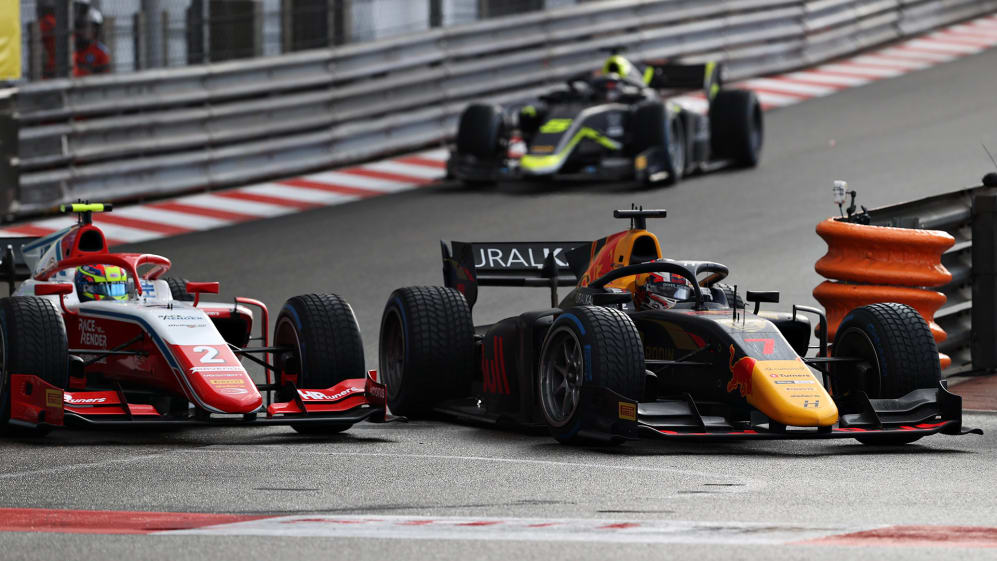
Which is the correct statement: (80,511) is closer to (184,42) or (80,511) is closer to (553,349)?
(553,349)

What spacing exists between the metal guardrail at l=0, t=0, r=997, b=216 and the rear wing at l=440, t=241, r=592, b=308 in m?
8.11

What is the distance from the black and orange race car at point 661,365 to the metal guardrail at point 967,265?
2.33 metres

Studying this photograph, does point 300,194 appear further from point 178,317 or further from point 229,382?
point 229,382

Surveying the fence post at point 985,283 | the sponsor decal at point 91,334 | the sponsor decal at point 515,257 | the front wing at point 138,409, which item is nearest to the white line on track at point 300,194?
the sponsor decal at point 515,257

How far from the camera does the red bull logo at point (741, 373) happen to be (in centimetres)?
932

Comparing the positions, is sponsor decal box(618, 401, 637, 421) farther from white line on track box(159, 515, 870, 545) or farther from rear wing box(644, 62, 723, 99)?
rear wing box(644, 62, 723, 99)

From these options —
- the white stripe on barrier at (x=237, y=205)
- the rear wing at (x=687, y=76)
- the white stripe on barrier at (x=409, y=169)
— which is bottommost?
the white stripe on barrier at (x=237, y=205)

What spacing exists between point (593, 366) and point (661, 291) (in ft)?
4.02

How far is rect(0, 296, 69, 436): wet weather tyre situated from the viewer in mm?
9797

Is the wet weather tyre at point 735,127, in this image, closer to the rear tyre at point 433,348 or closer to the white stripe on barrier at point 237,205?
the white stripe on barrier at point 237,205

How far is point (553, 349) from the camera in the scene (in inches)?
392

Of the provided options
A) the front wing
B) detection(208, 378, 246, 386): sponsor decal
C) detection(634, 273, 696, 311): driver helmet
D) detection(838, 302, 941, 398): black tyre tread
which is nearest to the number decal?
detection(208, 378, 246, 386): sponsor decal

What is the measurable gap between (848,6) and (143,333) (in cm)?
2019

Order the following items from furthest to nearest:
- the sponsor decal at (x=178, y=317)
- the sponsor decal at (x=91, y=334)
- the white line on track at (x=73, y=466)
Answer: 1. the sponsor decal at (x=91, y=334)
2. the sponsor decal at (x=178, y=317)
3. the white line on track at (x=73, y=466)
